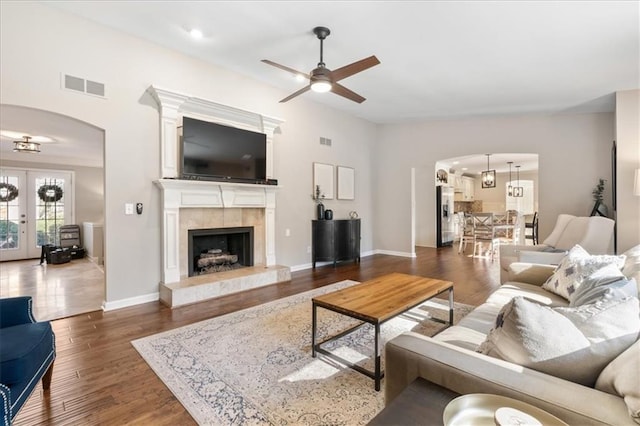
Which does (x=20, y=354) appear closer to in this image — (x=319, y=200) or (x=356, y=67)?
(x=356, y=67)

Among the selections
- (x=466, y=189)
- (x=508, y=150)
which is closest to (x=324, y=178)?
(x=508, y=150)

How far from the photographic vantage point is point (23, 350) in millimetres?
1612

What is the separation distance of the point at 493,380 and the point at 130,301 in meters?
3.96

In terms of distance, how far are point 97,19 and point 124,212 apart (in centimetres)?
213

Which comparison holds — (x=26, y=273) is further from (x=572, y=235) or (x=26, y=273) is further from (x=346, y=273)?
(x=572, y=235)

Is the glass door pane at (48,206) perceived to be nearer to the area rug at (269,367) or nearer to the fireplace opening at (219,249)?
the fireplace opening at (219,249)

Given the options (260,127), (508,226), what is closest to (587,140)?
(508,226)

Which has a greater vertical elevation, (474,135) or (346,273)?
(474,135)

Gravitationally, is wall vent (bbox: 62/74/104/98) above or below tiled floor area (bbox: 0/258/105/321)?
above

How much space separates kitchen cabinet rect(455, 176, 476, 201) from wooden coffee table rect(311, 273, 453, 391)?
30.6 feet

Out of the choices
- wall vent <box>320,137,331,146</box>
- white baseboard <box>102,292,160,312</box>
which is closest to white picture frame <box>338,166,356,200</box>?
wall vent <box>320,137,331,146</box>

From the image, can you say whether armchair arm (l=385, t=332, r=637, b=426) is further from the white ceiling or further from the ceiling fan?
the white ceiling

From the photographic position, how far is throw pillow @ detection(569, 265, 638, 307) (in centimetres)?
159

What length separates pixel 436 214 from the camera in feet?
28.9
